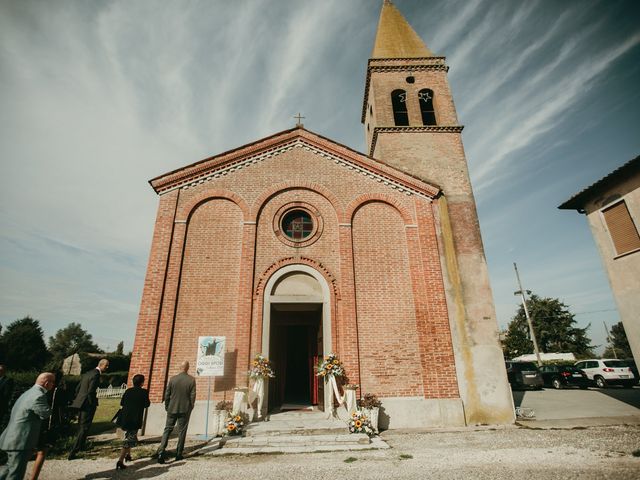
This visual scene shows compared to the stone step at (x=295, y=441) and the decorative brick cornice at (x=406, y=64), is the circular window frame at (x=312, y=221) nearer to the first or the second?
the stone step at (x=295, y=441)

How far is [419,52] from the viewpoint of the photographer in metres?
15.2

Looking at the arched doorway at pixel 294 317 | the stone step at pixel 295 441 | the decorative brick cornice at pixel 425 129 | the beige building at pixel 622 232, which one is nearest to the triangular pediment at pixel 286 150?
the decorative brick cornice at pixel 425 129

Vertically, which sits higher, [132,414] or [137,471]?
[132,414]

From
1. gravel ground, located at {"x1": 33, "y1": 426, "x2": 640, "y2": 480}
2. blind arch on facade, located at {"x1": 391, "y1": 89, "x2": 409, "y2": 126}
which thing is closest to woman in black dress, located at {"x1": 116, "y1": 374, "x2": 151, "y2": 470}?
gravel ground, located at {"x1": 33, "y1": 426, "x2": 640, "y2": 480}

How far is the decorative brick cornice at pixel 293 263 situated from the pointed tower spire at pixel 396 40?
425 inches

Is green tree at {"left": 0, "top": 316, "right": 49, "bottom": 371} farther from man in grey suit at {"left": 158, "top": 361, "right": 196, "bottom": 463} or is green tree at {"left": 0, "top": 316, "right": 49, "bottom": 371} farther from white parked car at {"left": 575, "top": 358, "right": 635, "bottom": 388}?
white parked car at {"left": 575, "top": 358, "right": 635, "bottom": 388}

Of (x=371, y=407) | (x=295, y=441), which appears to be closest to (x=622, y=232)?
(x=371, y=407)

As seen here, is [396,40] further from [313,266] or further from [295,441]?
[295,441]

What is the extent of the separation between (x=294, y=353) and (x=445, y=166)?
9785 mm

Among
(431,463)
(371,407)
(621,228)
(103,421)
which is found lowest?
(103,421)

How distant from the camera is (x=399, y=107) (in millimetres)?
14578

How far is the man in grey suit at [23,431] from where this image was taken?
4.09m

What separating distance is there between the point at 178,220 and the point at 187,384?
5.54 m

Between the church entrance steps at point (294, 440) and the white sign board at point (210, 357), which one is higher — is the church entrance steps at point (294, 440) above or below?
below
